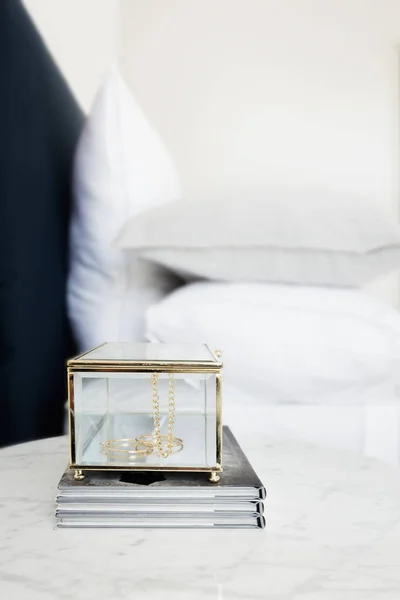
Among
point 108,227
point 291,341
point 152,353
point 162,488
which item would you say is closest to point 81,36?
point 108,227

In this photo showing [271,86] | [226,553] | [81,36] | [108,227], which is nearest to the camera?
[226,553]

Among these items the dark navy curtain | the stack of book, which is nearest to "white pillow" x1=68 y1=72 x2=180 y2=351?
the dark navy curtain

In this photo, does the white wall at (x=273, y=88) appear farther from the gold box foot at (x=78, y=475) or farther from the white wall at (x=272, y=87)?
the gold box foot at (x=78, y=475)

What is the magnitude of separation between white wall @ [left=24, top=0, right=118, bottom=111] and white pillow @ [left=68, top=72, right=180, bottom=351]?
0.17m

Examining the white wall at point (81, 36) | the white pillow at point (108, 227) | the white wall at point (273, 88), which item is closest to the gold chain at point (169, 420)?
the white pillow at point (108, 227)

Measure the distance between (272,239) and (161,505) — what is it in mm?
549

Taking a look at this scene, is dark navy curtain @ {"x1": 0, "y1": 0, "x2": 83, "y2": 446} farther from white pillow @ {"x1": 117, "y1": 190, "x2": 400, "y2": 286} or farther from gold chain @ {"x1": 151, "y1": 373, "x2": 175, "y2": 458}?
gold chain @ {"x1": 151, "y1": 373, "x2": 175, "y2": 458}

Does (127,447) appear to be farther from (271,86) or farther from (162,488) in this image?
(271,86)

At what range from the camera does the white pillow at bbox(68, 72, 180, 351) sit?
3.29 feet

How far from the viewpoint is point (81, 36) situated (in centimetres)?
137

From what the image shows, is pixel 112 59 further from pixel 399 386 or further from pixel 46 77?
pixel 399 386

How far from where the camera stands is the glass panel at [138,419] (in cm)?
45

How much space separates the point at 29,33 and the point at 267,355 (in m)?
0.63

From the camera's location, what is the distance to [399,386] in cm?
89
